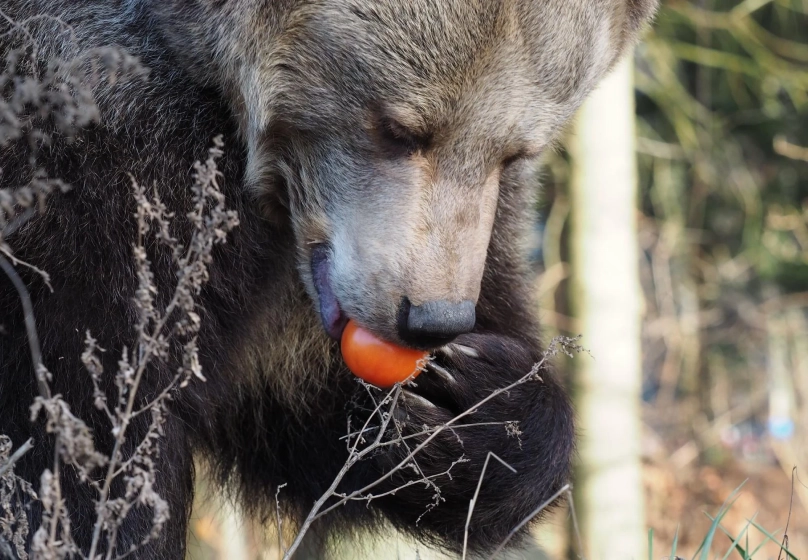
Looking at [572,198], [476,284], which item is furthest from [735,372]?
[476,284]

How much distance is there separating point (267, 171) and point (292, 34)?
39cm

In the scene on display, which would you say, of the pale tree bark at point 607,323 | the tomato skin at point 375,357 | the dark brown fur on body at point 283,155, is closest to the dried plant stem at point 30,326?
the dark brown fur on body at point 283,155

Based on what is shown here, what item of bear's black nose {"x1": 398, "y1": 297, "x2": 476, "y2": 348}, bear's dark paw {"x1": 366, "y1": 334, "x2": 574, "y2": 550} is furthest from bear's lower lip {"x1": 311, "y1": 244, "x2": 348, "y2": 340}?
bear's dark paw {"x1": 366, "y1": 334, "x2": 574, "y2": 550}

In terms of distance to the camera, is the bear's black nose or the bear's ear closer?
the bear's black nose

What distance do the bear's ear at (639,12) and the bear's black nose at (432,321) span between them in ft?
4.00

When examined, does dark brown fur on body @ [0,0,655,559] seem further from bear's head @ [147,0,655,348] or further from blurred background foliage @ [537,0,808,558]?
blurred background foliage @ [537,0,808,558]

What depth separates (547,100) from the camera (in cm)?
273

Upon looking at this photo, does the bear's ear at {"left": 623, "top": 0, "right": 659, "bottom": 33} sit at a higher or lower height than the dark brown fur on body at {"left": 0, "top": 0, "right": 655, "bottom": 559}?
higher

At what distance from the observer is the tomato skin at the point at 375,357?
8.52 ft

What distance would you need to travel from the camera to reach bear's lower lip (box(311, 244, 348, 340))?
271cm

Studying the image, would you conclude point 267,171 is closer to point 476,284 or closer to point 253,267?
point 253,267

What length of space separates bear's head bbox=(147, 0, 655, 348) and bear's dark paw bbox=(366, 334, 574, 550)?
596 millimetres

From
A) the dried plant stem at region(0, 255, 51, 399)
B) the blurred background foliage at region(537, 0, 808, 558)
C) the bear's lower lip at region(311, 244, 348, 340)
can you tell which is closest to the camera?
the dried plant stem at region(0, 255, 51, 399)

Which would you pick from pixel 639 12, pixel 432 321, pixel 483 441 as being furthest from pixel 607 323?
pixel 432 321
